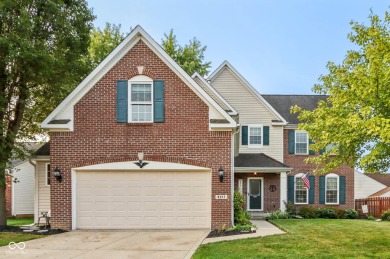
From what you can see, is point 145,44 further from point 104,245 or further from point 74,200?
point 104,245

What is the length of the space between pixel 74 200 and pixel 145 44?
20.8 feet

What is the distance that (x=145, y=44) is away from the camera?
13.5 metres

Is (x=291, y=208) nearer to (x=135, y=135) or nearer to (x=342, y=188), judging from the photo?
(x=342, y=188)

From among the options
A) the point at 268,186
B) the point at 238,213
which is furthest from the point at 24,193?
the point at 238,213

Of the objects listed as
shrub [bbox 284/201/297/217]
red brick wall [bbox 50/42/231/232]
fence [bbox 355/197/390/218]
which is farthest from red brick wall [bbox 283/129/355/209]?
red brick wall [bbox 50/42/231/232]

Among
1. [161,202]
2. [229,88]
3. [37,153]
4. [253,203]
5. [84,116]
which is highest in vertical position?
[229,88]

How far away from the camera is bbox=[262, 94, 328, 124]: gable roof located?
23.0 meters

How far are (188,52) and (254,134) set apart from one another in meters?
15.3

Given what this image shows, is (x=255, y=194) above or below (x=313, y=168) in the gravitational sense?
below

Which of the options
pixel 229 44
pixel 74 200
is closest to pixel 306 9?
pixel 229 44

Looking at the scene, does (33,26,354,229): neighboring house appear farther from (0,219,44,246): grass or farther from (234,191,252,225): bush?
(0,219,44,246): grass

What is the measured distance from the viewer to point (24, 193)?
24.8 meters

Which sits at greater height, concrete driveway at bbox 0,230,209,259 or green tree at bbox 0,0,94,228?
green tree at bbox 0,0,94,228

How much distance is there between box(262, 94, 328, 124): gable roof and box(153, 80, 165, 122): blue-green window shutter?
11.3 m
